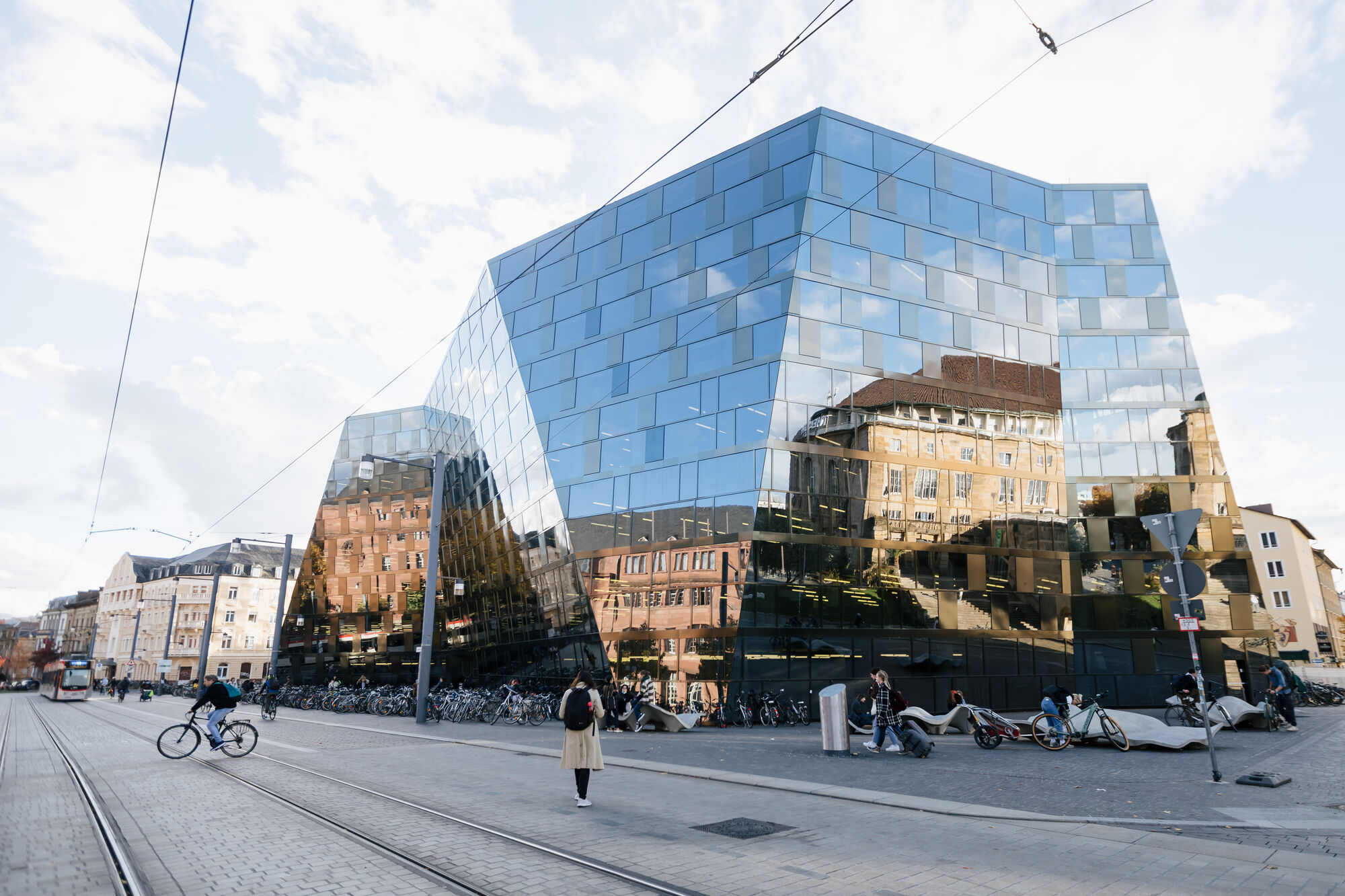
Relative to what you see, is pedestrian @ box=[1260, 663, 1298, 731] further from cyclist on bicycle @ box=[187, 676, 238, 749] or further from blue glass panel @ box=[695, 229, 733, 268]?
cyclist on bicycle @ box=[187, 676, 238, 749]

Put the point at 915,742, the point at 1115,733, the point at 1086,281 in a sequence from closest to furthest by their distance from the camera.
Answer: the point at 915,742 → the point at 1115,733 → the point at 1086,281

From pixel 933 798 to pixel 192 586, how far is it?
105 m

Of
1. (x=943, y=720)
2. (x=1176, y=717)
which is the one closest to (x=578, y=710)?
(x=943, y=720)

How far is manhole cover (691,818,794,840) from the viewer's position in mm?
8656

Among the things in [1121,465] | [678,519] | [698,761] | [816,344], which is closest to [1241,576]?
[1121,465]

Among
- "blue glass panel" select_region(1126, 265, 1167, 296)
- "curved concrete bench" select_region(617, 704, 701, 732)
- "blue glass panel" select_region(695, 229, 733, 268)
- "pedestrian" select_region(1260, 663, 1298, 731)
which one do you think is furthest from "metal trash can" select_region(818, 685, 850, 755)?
"blue glass panel" select_region(1126, 265, 1167, 296)

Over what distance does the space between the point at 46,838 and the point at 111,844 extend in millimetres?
1161

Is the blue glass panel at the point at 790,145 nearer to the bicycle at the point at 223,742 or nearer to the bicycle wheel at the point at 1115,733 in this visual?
the bicycle wheel at the point at 1115,733

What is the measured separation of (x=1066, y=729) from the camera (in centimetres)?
1658

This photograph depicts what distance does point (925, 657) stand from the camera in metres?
27.6

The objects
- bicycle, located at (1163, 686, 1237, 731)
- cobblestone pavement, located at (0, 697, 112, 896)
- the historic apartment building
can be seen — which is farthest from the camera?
the historic apartment building

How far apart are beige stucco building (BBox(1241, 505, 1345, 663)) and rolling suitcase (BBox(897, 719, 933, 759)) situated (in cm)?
5908

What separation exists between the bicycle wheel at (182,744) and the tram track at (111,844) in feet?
6.68

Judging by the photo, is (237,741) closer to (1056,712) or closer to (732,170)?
(1056,712)
